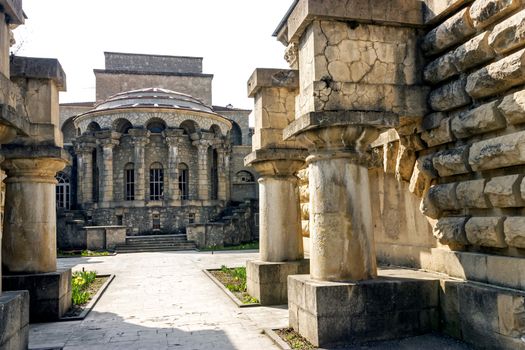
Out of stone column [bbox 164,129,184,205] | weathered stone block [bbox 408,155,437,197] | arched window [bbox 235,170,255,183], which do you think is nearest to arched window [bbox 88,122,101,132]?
stone column [bbox 164,129,184,205]

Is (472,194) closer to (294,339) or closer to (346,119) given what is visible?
(346,119)

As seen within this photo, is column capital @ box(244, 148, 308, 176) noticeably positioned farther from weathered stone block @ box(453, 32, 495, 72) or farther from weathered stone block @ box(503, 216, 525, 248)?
weathered stone block @ box(503, 216, 525, 248)

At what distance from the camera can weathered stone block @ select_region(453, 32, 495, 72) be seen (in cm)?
511

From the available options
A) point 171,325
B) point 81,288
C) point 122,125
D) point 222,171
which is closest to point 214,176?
point 222,171

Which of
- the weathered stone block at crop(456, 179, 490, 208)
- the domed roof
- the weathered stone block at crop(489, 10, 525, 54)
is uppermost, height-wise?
the domed roof

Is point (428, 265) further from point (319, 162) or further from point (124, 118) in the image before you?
point (124, 118)

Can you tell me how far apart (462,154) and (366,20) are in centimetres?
212

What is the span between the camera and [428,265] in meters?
6.65

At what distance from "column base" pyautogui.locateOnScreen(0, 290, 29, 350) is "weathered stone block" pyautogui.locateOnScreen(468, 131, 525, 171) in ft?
17.8

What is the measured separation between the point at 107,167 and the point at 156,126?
161 inches

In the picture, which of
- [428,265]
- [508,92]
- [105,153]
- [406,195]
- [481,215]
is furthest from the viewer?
[105,153]

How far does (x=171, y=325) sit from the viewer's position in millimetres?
7543

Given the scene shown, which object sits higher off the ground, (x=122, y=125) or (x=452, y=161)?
(x=122, y=125)

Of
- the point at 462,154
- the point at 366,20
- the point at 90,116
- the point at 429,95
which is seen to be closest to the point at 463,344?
the point at 462,154
